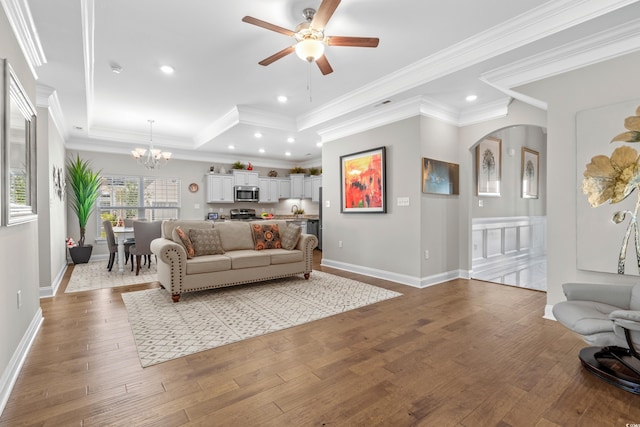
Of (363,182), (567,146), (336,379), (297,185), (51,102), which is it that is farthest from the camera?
(297,185)

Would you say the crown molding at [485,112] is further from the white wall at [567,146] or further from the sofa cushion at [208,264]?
the sofa cushion at [208,264]

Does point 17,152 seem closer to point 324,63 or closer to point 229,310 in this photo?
point 229,310

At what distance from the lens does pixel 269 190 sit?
9.09 metres

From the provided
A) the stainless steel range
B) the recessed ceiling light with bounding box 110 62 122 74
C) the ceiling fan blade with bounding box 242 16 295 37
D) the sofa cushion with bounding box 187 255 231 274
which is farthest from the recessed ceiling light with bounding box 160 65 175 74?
the stainless steel range

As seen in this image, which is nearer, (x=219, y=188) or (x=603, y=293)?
(x=603, y=293)

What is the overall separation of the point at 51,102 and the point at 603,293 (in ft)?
21.5

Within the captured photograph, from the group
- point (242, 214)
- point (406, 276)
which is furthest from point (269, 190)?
point (406, 276)

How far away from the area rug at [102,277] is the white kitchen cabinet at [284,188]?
13.6 feet

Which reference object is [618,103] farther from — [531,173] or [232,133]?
[232,133]

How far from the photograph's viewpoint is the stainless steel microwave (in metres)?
8.48

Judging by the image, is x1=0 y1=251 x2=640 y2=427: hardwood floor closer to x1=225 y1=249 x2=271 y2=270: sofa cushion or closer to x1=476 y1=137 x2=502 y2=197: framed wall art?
x1=225 y1=249 x2=271 y2=270: sofa cushion

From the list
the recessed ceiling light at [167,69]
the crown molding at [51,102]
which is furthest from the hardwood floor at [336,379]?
the recessed ceiling light at [167,69]

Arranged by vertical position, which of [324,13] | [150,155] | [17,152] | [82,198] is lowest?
[82,198]

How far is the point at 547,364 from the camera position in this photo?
2244 millimetres
